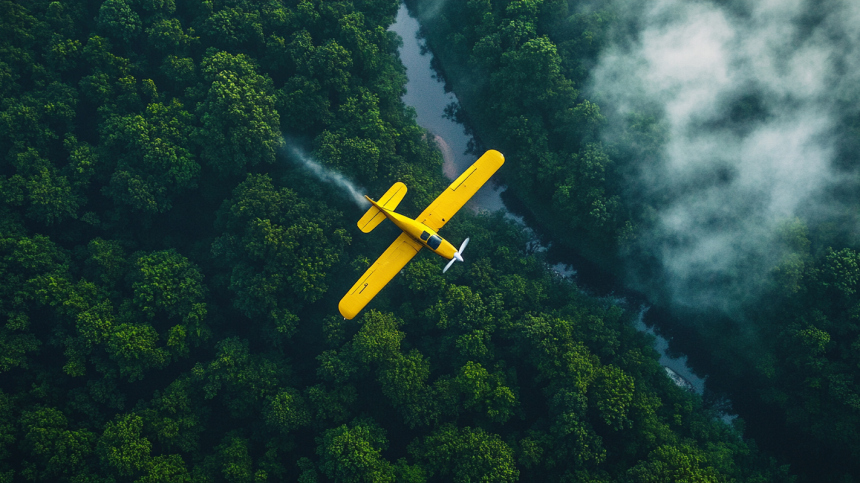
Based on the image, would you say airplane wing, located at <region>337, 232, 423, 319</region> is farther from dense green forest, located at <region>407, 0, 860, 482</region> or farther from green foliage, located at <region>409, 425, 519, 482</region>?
dense green forest, located at <region>407, 0, 860, 482</region>

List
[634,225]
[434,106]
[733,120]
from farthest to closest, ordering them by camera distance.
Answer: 1. [434,106]
2. [733,120]
3. [634,225]

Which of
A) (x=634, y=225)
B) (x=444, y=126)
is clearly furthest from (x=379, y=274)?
(x=634, y=225)

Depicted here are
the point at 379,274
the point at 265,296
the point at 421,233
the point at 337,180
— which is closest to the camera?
the point at 421,233

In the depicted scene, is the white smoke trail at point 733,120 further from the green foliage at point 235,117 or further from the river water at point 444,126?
the green foliage at point 235,117

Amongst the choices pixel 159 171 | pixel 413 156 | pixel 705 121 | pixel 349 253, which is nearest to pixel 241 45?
pixel 159 171

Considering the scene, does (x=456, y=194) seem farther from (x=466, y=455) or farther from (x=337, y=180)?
(x=466, y=455)

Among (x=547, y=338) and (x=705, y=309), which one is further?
(x=705, y=309)

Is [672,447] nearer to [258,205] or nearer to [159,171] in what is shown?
[258,205]
